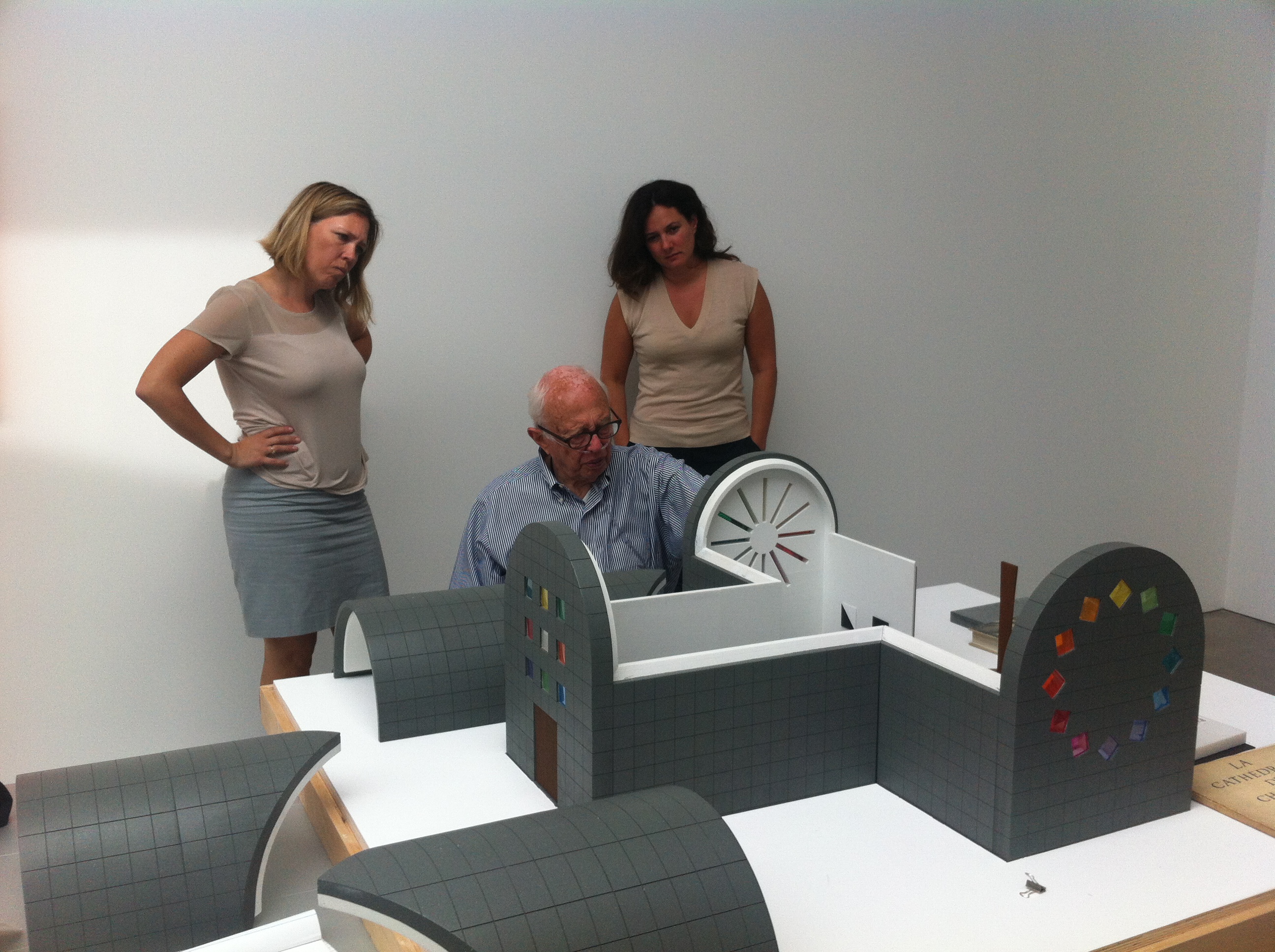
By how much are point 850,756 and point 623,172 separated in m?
2.49

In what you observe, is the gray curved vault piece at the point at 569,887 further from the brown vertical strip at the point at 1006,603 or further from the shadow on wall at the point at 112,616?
the shadow on wall at the point at 112,616

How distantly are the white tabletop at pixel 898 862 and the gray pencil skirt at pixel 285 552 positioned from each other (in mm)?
1136

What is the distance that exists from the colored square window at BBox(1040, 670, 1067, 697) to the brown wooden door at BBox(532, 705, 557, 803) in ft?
1.99

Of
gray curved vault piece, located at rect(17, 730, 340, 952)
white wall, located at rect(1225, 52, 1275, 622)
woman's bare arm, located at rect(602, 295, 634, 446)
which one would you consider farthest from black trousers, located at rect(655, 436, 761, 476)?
white wall, located at rect(1225, 52, 1275, 622)

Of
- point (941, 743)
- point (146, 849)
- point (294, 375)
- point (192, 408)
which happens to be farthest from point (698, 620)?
point (192, 408)

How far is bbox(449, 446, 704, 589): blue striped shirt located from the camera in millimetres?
2402

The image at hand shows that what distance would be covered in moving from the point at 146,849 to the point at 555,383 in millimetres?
1298

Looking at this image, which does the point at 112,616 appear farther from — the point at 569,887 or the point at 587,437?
the point at 569,887

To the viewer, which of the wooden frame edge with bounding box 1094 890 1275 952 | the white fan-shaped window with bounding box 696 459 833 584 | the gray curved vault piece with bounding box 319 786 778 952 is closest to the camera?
the gray curved vault piece with bounding box 319 786 778 952

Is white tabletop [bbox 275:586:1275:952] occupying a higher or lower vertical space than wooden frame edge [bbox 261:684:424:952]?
higher

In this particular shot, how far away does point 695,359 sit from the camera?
3.42m

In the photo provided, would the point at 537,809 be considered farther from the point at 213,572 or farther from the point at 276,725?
the point at 213,572

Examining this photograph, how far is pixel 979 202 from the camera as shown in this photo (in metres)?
4.26

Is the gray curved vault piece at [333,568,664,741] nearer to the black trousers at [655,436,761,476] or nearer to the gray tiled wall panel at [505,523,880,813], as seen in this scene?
the gray tiled wall panel at [505,523,880,813]
